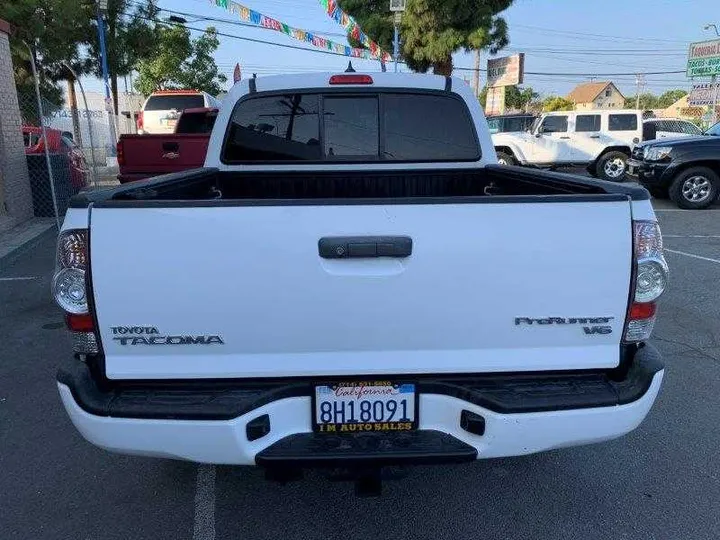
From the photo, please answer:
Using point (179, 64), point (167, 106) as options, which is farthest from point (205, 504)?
point (179, 64)

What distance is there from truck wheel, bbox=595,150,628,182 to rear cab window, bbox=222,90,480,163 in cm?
1511

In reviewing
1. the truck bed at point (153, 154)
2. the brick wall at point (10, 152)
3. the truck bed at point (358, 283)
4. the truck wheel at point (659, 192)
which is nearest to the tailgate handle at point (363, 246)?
the truck bed at point (358, 283)

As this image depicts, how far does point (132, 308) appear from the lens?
7.07ft

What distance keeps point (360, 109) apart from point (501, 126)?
17.5 metres

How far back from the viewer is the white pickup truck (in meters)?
2.11

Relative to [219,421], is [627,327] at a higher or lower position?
higher

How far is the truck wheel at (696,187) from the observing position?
1205 cm

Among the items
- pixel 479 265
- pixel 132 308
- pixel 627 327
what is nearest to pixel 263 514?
pixel 132 308

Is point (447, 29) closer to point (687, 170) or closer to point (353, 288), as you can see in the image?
point (687, 170)

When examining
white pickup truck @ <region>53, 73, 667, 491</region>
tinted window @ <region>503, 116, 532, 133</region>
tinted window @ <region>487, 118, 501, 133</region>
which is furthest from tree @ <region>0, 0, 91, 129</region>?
white pickup truck @ <region>53, 73, 667, 491</region>

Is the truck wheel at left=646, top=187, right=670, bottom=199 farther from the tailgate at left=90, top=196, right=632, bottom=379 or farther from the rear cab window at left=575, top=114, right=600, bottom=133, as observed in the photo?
the tailgate at left=90, top=196, right=632, bottom=379

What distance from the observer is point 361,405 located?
229 cm

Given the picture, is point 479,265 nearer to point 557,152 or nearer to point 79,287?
point 79,287

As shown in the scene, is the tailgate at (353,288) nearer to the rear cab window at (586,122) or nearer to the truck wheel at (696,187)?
the truck wheel at (696,187)
